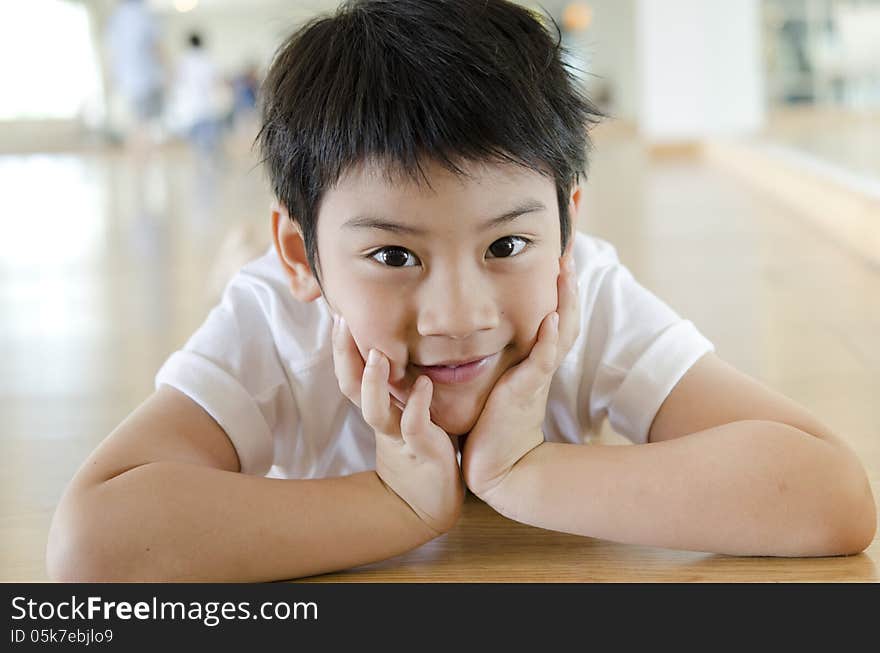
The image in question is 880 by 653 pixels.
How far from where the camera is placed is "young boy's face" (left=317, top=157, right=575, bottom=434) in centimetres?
71

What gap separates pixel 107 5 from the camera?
14289 millimetres

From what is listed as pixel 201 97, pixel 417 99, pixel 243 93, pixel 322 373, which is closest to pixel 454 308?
pixel 417 99

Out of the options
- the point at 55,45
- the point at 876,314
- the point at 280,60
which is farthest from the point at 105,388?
the point at 55,45

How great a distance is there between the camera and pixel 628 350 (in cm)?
95

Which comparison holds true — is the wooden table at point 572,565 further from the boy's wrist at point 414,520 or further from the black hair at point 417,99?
the black hair at point 417,99

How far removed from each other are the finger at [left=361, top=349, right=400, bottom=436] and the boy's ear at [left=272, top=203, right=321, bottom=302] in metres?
0.13

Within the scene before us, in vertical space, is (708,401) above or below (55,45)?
below

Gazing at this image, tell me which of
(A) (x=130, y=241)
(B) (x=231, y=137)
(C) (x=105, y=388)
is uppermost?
(B) (x=231, y=137)

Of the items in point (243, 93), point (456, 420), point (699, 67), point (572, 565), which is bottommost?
point (572, 565)

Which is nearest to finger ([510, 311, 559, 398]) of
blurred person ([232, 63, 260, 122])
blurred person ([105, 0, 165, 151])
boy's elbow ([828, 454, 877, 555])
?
boy's elbow ([828, 454, 877, 555])

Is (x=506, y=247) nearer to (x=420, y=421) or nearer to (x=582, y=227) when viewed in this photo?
(x=420, y=421)

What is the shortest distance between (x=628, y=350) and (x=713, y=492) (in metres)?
0.21
